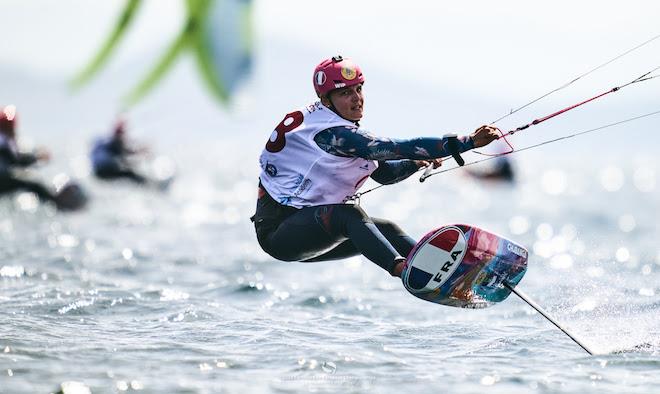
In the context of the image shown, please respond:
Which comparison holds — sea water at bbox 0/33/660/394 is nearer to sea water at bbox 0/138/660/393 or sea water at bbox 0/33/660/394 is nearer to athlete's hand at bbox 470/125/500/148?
sea water at bbox 0/138/660/393

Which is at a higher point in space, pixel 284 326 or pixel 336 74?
pixel 336 74

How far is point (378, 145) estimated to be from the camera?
6.23 metres

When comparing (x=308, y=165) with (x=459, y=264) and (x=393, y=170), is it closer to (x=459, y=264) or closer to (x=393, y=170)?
(x=393, y=170)

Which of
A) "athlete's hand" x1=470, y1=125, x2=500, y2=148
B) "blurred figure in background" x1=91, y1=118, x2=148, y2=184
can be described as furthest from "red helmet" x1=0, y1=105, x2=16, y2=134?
"athlete's hand" x1=470, y1=125, x2=500, y2=148

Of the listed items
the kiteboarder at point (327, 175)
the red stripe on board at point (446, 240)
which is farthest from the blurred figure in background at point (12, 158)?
the red stripe on board at point (446, 240)

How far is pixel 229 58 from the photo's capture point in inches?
153

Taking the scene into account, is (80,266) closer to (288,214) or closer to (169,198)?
(288,214)

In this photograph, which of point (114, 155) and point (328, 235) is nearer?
point (328, 235)

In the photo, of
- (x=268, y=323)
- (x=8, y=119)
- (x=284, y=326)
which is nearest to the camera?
(x=284, y=326)

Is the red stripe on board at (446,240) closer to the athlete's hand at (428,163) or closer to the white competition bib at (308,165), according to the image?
the athlete's hand at (428,163)

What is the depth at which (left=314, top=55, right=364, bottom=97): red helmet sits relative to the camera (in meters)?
6.52

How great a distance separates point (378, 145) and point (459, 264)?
0.96m

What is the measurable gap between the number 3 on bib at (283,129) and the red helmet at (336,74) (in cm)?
22

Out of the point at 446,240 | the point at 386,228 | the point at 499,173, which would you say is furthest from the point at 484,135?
the point at 499,173
